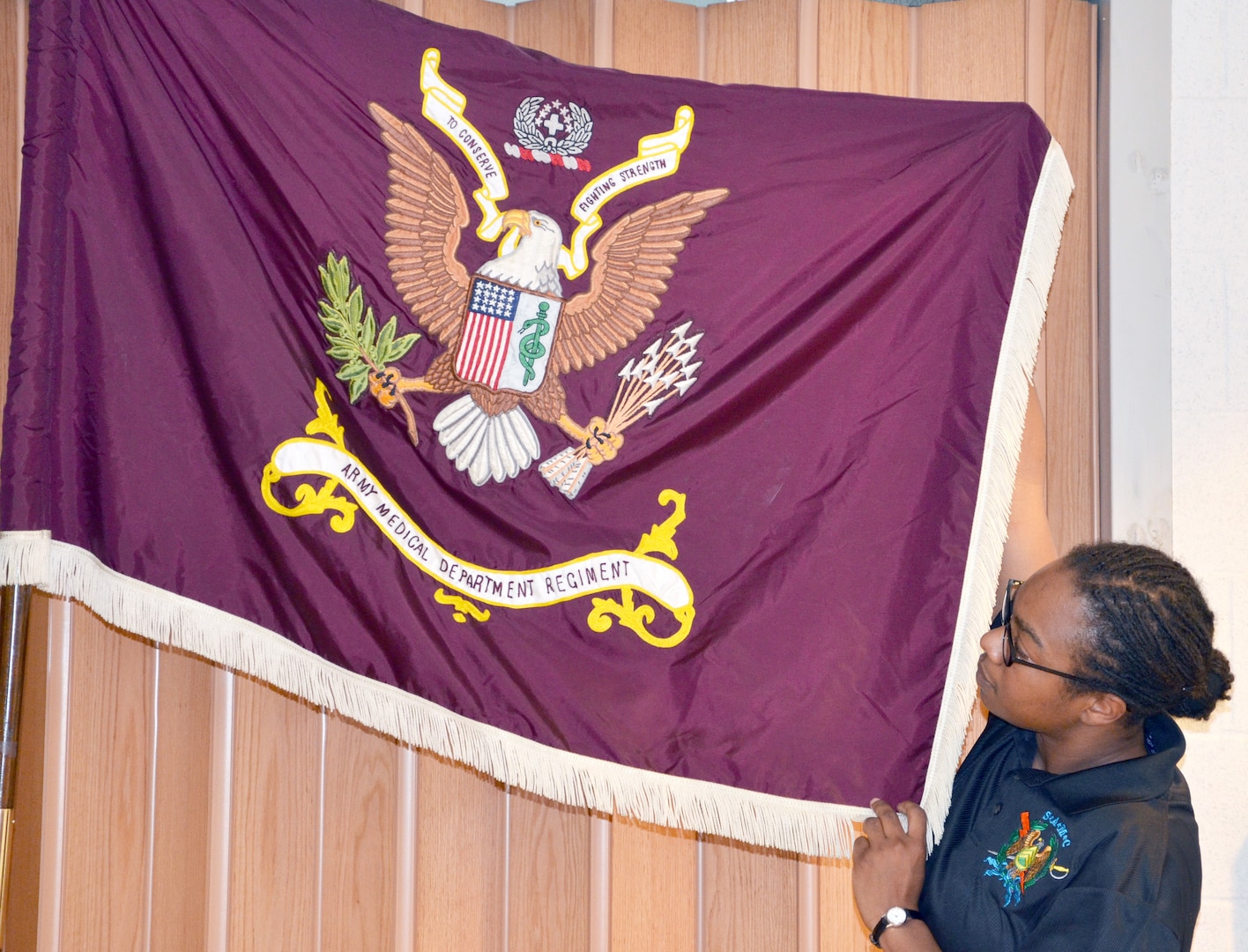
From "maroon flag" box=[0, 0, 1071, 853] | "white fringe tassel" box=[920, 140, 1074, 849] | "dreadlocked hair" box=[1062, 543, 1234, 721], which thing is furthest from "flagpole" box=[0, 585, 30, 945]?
"dreadlocked hair" box=[1062, 543, 1234, 721]

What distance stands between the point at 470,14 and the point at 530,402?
813 millimetres

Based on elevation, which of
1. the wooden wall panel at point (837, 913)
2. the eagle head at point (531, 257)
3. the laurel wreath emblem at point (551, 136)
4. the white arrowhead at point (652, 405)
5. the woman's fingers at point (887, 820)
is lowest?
the wooden wall panel at point (837, 913)

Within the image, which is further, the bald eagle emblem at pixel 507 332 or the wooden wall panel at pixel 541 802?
the wooden wall panel at pixel 541 802

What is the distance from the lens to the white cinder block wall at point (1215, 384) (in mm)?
1878

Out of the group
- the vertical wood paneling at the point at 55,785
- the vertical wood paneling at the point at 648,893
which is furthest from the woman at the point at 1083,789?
the vertical wood paneling at the point at 55,785

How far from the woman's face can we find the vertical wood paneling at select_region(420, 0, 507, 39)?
4.51 feet

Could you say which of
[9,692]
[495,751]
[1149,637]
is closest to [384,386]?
[495,751]

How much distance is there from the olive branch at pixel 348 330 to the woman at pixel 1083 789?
3.24ft

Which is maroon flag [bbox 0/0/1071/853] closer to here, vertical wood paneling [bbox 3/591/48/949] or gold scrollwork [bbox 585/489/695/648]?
gold scrollwork [bbox 585/489/695/648]

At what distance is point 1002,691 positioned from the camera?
1.38 meters

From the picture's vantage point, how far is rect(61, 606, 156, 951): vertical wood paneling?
1848 mm

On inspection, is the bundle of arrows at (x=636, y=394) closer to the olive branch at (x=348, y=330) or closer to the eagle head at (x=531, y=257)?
the eagle head at (x=531, y=257)

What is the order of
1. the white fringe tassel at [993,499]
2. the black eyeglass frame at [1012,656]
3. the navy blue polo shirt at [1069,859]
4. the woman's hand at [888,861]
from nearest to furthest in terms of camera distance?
the navy blue polo shirt at [1069,859] < the black eyeglass frame at [1012,656] < the woman's hand at [888,861] < the white fringe tassel at [993,499]

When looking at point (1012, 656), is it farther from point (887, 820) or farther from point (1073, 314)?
A: point (1073, 314)
